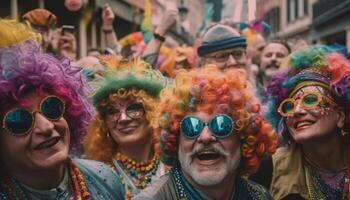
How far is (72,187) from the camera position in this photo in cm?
288

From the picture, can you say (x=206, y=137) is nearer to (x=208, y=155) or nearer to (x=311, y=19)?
(x=208, y=155)

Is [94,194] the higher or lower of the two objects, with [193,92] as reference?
lower

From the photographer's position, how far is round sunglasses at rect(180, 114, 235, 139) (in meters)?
3.12

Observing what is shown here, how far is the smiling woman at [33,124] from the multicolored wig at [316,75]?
1522mm

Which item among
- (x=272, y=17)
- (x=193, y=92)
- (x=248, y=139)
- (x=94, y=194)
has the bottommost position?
(x=94, y=194)

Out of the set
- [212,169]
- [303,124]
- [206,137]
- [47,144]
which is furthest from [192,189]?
[303,124]

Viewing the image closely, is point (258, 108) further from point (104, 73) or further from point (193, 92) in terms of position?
point (104, 73)

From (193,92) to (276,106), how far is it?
931 millimetres

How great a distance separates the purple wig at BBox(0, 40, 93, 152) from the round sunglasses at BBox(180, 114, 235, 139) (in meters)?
0.53

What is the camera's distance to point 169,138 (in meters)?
3.28

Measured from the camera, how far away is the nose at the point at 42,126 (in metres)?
2.67

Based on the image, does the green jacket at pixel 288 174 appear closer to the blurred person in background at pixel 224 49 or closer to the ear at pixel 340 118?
the ear at pixel 340 118

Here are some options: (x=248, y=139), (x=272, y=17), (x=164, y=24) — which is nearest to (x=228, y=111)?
(x=248, y=139)

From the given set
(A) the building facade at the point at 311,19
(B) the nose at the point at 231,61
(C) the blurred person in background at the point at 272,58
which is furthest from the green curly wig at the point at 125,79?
(A) the building facade at the point at 311,19
